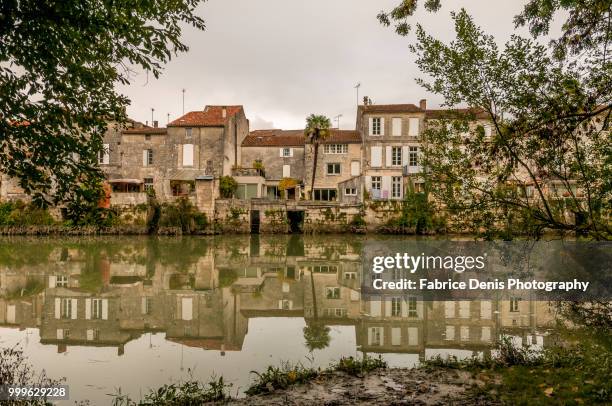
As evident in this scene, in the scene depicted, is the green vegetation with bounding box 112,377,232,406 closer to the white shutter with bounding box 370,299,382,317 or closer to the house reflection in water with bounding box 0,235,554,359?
the house reflection in water with bounding box 0,235,554,359

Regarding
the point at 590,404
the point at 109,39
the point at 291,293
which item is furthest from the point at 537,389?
the point at 291,293

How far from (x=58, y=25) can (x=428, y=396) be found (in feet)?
16.9

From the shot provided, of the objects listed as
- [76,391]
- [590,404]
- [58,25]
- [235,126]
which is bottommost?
[76,391]

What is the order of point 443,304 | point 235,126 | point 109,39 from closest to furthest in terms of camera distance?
point 109,39 < point 443,304 < point 235,126

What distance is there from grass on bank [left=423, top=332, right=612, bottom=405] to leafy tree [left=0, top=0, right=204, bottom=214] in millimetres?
4883

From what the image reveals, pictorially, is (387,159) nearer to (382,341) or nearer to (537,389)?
(382,341)

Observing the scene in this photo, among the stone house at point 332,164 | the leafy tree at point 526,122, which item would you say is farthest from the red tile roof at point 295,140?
the leafy tree at point 526,122

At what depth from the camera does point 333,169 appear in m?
38.3

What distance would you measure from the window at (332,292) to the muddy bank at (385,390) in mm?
5934

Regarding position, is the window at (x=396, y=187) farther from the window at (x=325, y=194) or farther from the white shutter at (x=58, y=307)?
the white shutter at (x=58, y=307)

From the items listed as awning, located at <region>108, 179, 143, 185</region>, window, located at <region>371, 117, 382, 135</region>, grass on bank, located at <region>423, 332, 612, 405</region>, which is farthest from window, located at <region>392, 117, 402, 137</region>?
grass on bank, located at <region>423, 332, 612, 405</region>

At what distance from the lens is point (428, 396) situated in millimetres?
4945

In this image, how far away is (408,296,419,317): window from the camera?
9.49 meters

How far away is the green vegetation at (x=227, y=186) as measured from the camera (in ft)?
115
